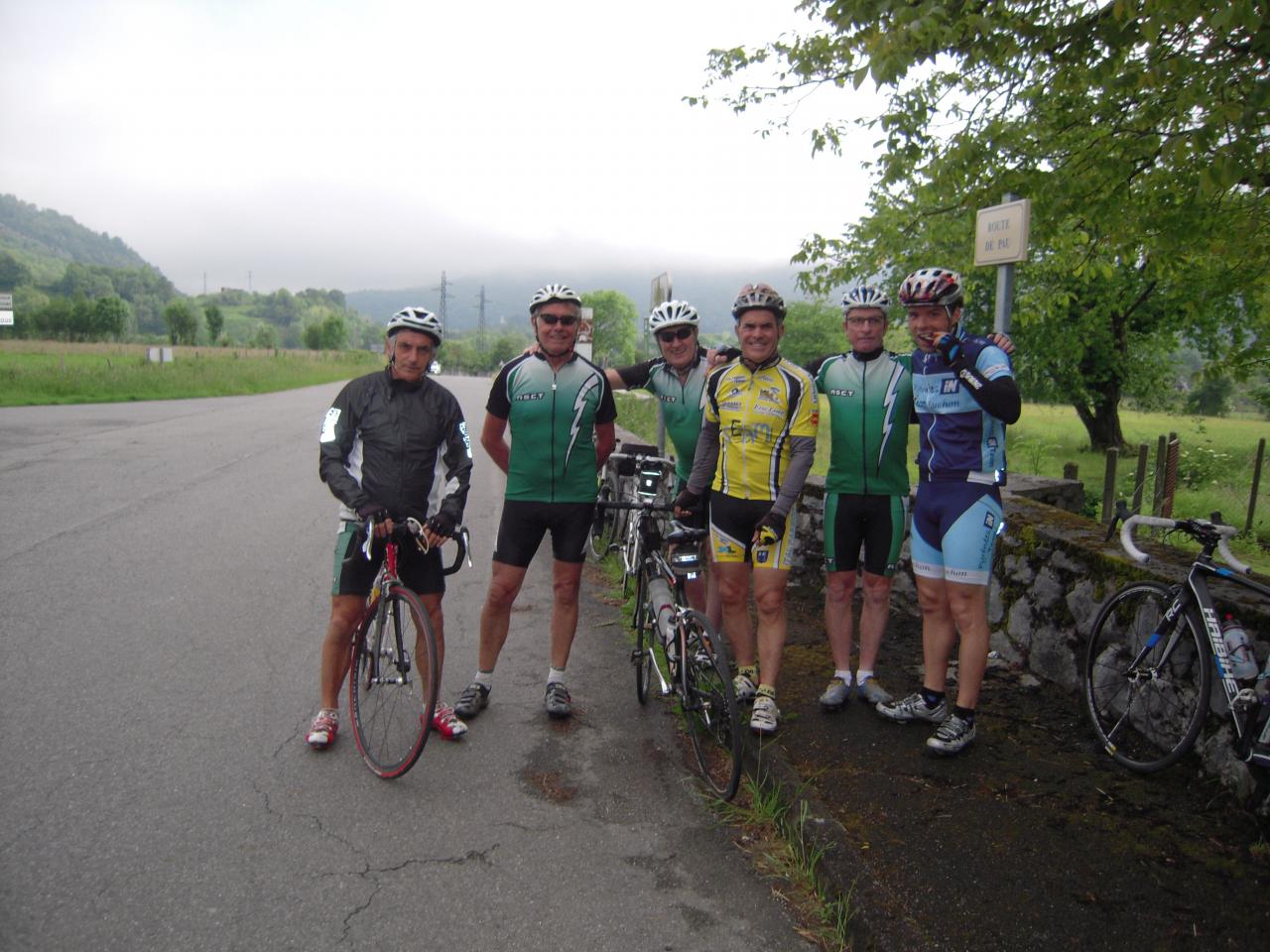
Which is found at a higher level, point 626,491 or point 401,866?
point 626,491

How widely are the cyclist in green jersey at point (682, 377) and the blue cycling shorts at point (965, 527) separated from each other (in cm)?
129

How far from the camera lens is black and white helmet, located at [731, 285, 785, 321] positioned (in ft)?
14.4

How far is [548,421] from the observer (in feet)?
15.0

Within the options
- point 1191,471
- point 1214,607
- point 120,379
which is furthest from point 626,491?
point 120,379

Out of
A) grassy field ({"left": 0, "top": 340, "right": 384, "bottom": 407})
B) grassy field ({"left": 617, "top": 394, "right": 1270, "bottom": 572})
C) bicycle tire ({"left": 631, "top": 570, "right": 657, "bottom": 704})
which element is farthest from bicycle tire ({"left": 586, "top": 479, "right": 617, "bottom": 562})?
grassy field ({"left": 0, "top": 340, "right": 384, "bottom": 407})

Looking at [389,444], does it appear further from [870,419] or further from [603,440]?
[870,419]

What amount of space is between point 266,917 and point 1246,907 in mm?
3150

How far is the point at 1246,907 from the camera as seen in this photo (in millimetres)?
2891

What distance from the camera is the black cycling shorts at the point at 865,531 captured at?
15.3ft

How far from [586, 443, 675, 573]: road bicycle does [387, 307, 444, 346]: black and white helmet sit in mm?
1424

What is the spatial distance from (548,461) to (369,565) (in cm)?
102

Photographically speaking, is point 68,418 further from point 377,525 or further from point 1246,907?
point 1246,907

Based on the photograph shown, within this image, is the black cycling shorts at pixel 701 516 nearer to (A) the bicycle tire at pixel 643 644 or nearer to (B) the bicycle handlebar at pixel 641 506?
(B) the bicycle handlebar at pixel 641 506

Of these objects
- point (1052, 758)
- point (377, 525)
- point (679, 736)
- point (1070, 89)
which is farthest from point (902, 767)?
point (1070, 89)
